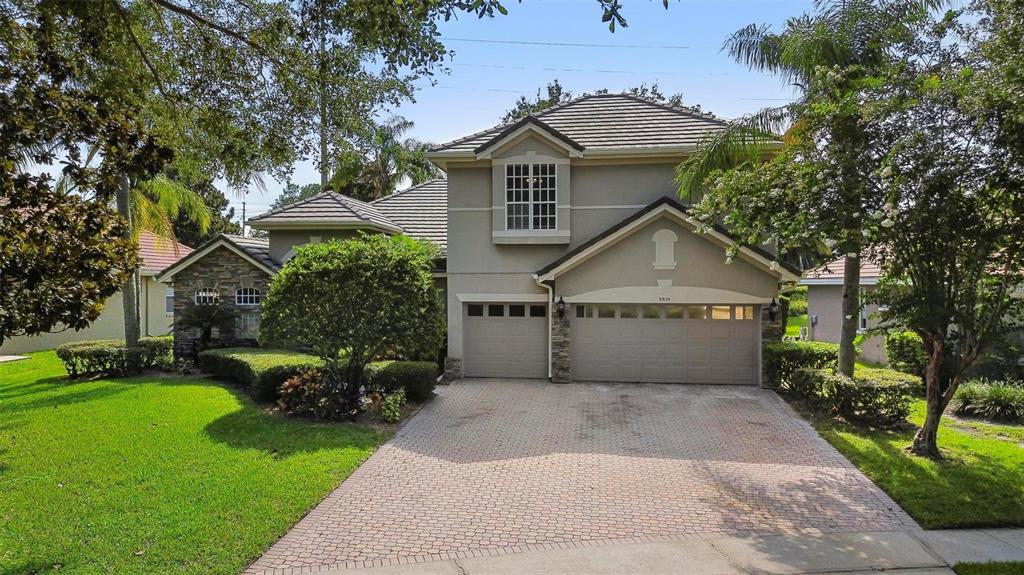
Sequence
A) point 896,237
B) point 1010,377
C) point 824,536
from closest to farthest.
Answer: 1. point 824,536
2. point 896,237
3. point 1010,377

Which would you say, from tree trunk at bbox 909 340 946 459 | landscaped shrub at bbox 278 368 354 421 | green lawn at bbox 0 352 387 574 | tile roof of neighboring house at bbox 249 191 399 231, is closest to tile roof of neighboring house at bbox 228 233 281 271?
tile roof of neighboring house at bbox 249 191 399 231

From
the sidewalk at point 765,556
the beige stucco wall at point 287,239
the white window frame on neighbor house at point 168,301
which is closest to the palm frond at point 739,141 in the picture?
the sidewalk at point 765,556

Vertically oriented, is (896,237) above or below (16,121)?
below

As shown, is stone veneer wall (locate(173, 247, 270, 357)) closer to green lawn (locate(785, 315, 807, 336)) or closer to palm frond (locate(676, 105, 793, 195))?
palm frond (locate(676, 105, 793, 195))

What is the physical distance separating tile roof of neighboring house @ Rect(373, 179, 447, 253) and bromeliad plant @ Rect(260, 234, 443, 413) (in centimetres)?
571

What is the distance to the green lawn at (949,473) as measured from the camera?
22.8 feet

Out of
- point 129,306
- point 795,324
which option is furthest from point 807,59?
point 795,324

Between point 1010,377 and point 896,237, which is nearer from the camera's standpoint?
point 896,237

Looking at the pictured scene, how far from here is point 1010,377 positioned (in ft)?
45.4

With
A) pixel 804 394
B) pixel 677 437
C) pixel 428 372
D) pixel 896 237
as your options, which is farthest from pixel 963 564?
pixel 428 372

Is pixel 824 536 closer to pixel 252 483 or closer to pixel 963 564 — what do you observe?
pixel 963 564

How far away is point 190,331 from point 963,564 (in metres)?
18.5

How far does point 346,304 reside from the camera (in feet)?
37.7

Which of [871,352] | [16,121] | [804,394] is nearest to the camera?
[16,121]
